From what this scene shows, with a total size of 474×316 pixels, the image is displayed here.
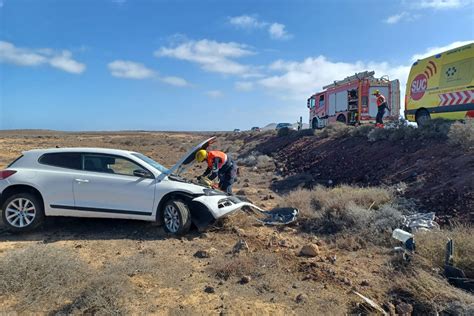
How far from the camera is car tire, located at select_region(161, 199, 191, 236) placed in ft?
20.9

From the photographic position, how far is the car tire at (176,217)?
638 cm

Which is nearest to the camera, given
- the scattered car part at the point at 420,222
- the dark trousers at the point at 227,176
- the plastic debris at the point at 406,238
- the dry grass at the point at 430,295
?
the dry grass at the point at 430,295

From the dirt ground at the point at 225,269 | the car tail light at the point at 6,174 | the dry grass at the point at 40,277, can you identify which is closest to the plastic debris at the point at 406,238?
the dirt ground at the point at 225,269

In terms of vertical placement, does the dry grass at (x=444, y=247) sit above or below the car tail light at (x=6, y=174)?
below

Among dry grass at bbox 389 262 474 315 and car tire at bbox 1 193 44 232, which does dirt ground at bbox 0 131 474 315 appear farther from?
car tire at bbox 1 193 44 232

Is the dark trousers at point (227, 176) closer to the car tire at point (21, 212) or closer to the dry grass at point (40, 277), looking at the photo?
the car tire at point (21, 212)

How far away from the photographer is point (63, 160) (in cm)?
677

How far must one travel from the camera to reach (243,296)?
4383 millimetres

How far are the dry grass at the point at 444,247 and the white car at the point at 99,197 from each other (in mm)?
3138

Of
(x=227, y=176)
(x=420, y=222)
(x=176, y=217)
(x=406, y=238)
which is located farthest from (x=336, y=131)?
(x=176, y=217)

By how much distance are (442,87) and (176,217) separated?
34.9ft

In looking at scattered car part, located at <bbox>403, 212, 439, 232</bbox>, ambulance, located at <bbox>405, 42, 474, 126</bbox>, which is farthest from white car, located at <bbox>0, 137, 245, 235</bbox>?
ambulance, located at <bbox>405, 42, 474, 126</bbox>

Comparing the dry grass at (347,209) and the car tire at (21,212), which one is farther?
the dry grass at (347,209)

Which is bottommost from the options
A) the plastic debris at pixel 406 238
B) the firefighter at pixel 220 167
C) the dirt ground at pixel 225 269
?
the dirt ground at pixel 225 269
